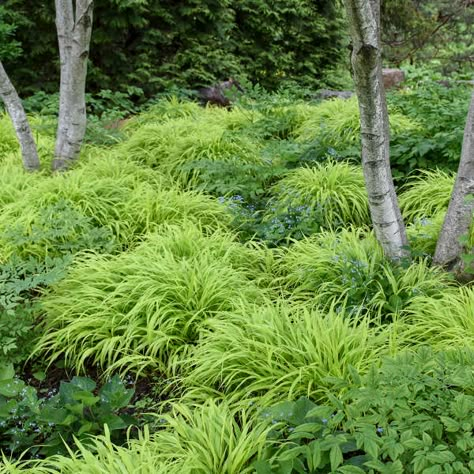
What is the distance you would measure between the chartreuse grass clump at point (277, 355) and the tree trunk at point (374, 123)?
701mm

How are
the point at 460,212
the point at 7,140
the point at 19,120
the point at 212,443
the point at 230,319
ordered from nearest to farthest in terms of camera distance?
the point at 212,443
the point at 230,319
the point at 460,212
the point at 19,120
the point at 7,140

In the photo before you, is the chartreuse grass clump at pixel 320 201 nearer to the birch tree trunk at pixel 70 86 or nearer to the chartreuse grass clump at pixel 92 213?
the chartreuse grass clump at pixel 92 213

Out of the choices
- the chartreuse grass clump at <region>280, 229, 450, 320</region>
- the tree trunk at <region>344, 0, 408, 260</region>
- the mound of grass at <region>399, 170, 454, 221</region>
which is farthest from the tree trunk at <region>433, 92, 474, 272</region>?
the mound of grass at <region>399, 170, 454, 221</region>

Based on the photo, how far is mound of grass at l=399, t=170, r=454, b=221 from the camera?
3.93m

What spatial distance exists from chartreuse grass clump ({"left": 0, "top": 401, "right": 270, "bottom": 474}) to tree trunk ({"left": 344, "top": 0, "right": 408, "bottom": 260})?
148 centimetres

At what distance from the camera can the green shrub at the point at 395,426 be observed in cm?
161

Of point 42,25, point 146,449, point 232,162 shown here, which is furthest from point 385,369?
point 42,25

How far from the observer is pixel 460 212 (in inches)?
124

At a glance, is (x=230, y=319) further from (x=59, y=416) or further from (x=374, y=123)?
(x=374, y=123)

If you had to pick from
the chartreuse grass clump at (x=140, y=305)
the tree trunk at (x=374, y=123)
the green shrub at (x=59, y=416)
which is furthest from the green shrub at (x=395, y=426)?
the tree trunk at (x=374, y=123)

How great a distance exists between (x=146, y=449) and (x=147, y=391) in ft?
1.89

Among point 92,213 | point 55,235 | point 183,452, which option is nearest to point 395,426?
point 183,452

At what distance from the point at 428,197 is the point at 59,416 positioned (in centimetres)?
303

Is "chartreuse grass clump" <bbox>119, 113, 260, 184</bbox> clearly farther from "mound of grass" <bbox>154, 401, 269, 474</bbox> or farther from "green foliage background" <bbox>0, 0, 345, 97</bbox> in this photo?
"mound of grass" <bbox>154, 401, 269, 474</bbox>
